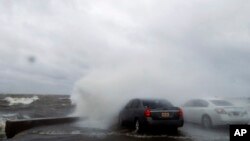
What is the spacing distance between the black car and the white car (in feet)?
6.65

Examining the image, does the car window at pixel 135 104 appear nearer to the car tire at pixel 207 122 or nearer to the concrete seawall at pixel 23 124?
the car tire at pixel 207 122

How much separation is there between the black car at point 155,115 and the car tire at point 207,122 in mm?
2183

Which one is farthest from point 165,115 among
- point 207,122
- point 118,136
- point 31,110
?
point 31,110

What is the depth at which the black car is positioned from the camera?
13.7m

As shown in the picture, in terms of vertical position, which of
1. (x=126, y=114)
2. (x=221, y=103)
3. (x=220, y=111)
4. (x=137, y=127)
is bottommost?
(x=137, y=127)

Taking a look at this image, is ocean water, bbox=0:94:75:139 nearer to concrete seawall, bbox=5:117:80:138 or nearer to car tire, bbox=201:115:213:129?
concrete seawall, bbox=5:117:80:138

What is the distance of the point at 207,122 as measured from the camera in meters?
15.8

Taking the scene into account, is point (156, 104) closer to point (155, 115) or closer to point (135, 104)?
point (155, 115)

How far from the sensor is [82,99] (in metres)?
25.1

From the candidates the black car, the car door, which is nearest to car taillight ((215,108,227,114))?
the black car

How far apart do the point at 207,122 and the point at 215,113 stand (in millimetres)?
868

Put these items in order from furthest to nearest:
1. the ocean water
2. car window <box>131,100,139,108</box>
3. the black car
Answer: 1. the ocean water
2. car window <box>131,100,139,108</box>
3. the black car

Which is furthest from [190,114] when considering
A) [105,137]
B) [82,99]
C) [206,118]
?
[82,99]

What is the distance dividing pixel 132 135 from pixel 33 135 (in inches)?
173
